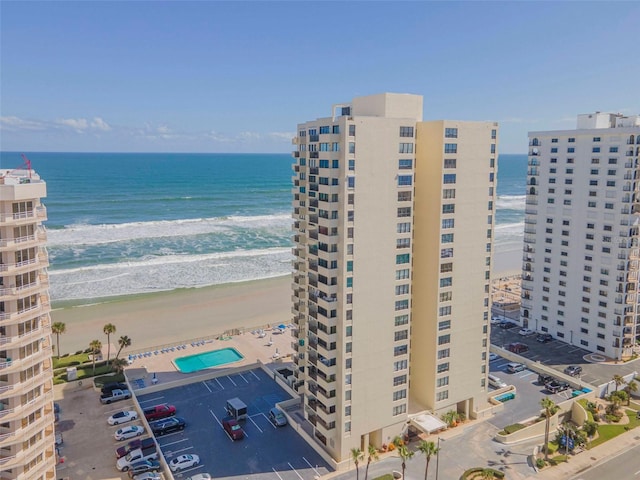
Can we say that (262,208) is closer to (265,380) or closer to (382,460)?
(265,380)

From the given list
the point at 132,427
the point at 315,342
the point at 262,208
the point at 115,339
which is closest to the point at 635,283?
the point at 315,342

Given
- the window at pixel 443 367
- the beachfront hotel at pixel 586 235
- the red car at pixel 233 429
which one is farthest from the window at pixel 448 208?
the beachfront hotel at pixel 586 235

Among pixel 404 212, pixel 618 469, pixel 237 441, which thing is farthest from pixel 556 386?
pixel 237 441

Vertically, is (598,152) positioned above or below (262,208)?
above

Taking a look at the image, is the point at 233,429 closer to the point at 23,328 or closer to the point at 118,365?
the point at 118,365

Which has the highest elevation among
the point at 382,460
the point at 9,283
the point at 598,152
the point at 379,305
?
the point at 598,152

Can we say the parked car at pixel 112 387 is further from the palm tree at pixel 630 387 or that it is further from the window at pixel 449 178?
the palm tree at pixel 630 387

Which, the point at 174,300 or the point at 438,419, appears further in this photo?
the point at 174,300
